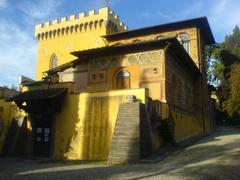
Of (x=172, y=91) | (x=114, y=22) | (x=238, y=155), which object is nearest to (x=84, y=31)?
(x=114, y=22)

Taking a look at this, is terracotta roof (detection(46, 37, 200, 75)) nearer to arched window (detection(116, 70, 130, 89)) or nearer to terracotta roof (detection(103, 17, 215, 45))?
arched window (detection(116, 70, 130, 89))

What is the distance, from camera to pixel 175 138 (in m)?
20.0


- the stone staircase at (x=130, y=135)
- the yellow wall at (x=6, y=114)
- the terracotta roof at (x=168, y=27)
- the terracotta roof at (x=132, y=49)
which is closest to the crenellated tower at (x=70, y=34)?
the terracotta roof at (x=168, y=27)

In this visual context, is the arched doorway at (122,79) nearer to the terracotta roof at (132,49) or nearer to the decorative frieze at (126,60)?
the decorative frieze at (126,60)

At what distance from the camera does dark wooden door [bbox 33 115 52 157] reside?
18906 millimetres

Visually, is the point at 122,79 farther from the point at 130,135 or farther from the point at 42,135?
the point at 130,135

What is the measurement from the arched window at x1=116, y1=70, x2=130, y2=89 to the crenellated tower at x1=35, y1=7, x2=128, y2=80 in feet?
44.7

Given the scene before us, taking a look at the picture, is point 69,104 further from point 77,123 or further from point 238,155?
point 238,155

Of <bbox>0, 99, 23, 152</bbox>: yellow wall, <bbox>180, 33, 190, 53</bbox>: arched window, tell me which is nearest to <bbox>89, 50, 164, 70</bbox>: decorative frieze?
<bbox>0, 99, 23, 152</bbox>: yellow wall

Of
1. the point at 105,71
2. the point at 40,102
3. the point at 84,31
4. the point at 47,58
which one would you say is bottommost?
the point at 40,102

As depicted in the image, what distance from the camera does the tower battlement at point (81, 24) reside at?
36.4 m

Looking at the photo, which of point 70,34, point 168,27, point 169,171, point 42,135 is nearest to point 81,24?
point 70,34

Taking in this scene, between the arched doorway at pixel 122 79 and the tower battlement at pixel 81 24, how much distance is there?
15436 millimetres

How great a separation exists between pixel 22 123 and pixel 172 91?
945cm
